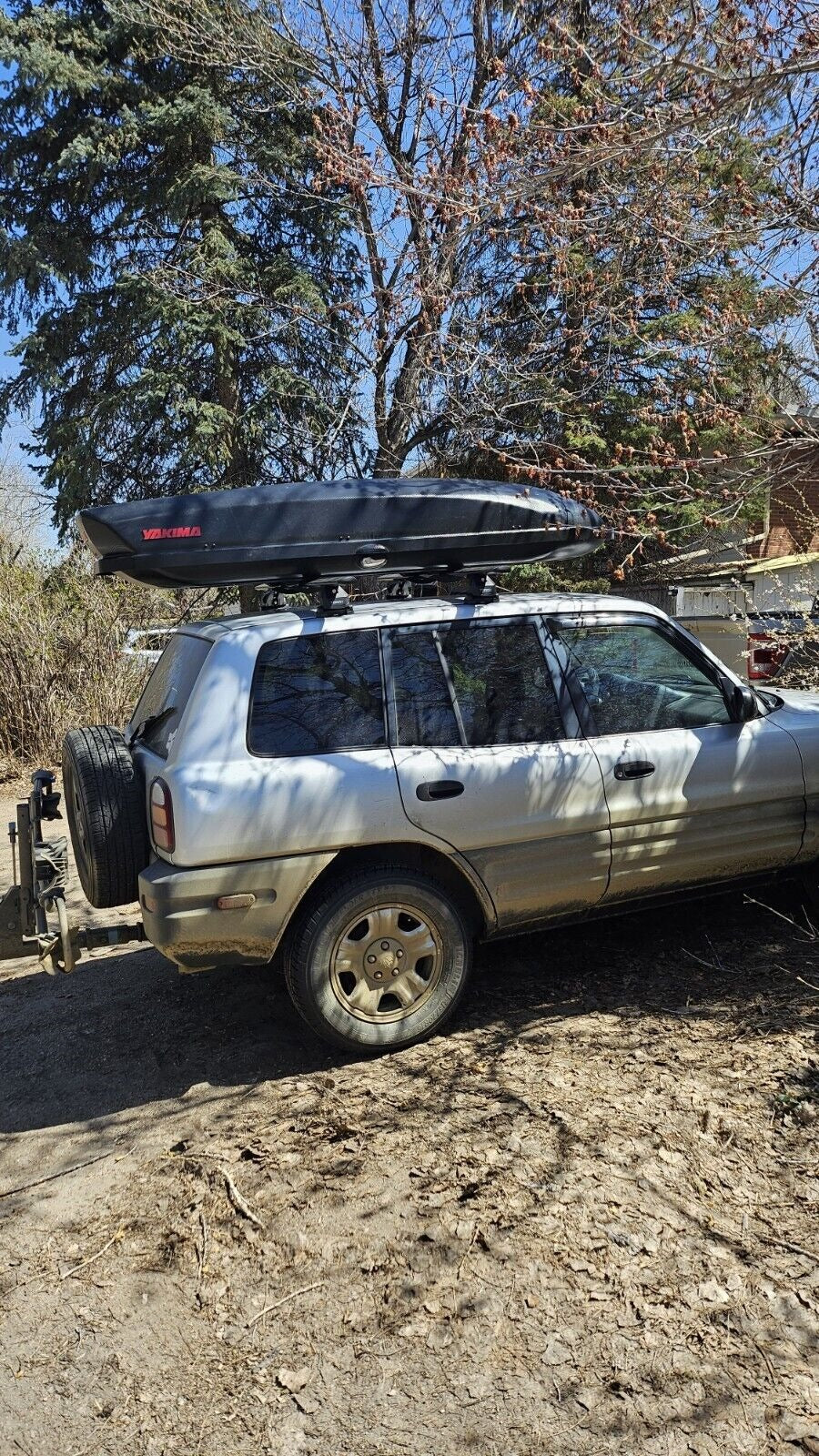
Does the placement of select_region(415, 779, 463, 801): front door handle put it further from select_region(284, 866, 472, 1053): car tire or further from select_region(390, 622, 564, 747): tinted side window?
select_region(284, 866, 472, 1053): car tire

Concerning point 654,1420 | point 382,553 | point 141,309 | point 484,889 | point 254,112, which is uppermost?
point 254,112

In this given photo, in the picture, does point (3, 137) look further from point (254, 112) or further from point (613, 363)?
point (613, 363)

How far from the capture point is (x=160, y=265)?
47.6 feet

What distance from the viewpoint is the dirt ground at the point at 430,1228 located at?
239cm

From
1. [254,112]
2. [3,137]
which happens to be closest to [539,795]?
[254,112]

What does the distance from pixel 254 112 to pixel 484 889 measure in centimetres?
1462

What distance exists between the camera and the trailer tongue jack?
4.06 m

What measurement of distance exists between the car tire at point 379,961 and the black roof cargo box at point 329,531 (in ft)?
4.42

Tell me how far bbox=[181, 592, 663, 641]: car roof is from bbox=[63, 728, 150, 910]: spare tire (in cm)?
66

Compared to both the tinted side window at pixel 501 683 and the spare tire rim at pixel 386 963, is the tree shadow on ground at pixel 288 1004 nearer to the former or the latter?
the spare tire rim at pixel 386 963

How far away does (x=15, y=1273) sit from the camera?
298 cm

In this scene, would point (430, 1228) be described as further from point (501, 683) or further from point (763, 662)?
point (763, 662)

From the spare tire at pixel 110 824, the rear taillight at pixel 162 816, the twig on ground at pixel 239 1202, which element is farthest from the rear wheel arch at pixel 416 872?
the twig on ground at pixel 239 1202

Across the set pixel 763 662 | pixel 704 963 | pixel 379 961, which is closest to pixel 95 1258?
pixel 379 961
